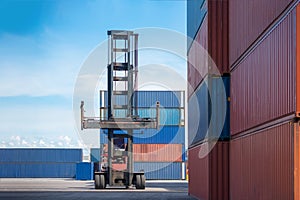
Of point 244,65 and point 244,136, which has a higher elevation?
point 244,65

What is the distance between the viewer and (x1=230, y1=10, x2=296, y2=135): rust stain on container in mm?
10406

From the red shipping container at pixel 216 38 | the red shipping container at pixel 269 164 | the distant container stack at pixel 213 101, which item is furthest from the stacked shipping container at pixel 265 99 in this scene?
the red shipping container at pixel 216 38

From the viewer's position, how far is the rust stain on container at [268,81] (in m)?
10.4

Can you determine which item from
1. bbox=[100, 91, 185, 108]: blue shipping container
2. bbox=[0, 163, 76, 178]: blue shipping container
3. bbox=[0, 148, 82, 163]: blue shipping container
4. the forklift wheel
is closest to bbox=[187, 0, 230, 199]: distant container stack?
the forklift wheel

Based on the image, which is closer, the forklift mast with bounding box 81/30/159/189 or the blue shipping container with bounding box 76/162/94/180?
the forklift mast with bounding box 81/30/159/189

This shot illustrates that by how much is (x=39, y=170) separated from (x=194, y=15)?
41063 millimetres

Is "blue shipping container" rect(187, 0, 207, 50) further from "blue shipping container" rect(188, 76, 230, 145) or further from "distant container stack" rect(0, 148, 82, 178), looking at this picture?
"distant container stack" rect(0, 148, 82, 178)

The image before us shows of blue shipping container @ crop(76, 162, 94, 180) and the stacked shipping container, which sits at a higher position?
the stacked shipping container

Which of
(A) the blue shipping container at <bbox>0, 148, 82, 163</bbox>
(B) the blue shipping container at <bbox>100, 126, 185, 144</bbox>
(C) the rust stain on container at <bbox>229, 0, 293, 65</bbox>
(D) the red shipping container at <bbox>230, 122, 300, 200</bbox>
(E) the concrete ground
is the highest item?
(C) the rust stain on container at <bbox>229, 0, 293, 65</bbox>

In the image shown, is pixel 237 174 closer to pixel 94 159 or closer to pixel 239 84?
pixel 239 84

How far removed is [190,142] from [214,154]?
7.62 meters

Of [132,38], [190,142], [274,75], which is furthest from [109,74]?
[274,75]

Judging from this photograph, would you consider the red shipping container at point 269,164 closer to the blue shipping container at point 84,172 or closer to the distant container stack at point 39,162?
the blue shipping container at point 84,172

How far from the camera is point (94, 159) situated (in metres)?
62.3
